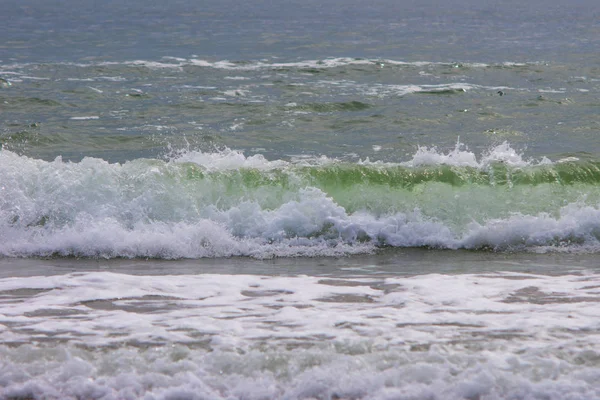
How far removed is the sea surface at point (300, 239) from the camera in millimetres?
4867

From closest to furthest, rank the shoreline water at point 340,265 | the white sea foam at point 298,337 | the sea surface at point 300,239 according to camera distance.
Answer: the white sea foam at point 298,337
the sea surface at point 300,239
the shoreline water at point 340,265

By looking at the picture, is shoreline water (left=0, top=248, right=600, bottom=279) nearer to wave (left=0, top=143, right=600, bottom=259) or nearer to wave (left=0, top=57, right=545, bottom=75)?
wave (left=0, top=143, right=600, bottom=259)

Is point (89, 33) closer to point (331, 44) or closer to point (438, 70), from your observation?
point (331, 44)

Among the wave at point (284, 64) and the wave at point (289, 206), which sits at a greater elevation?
the wave at point (284, 64)

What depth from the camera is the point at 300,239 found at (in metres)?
8.80

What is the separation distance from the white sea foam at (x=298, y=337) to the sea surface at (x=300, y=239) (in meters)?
0.02

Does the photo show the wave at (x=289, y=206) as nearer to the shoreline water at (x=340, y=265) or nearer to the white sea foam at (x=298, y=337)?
the shoreline water at (x=340, y=265)

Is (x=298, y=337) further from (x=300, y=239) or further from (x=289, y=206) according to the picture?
(x=289, y=206)

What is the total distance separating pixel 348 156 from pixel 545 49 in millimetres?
19052

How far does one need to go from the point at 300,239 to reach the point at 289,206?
605 millimetres

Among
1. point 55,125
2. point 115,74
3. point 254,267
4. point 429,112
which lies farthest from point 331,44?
point 254,267

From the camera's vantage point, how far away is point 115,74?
72.6 ft

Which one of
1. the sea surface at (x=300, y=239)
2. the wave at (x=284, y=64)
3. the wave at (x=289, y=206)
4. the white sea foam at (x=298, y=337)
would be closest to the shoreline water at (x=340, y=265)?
the sea surface at (x=300, y=239)

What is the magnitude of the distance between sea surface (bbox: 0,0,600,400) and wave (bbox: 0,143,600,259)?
0.09 feet
